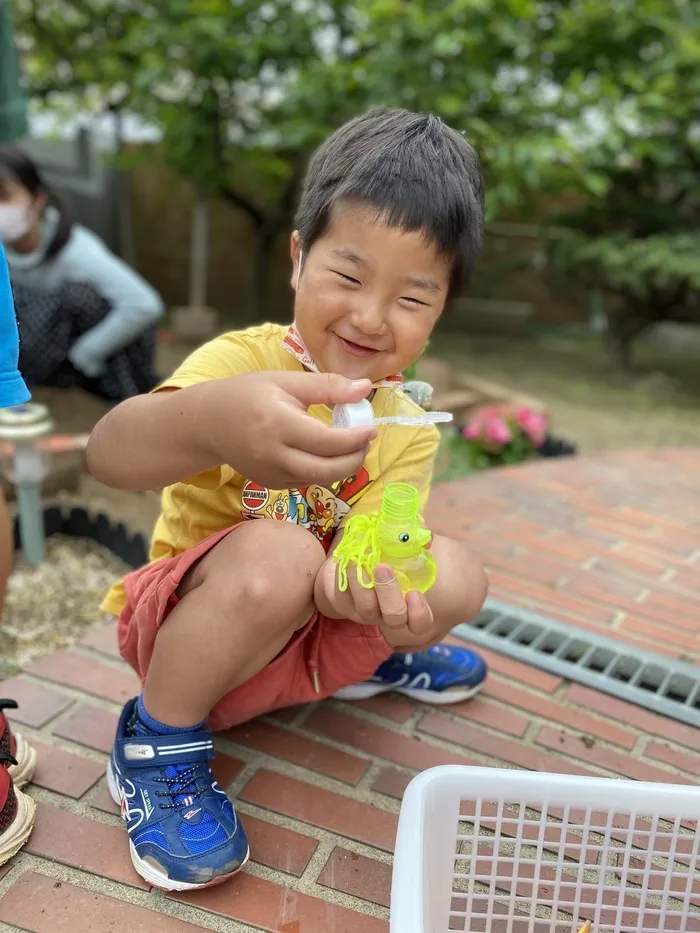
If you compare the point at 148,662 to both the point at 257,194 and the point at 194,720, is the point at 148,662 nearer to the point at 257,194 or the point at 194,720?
the point at 194,720

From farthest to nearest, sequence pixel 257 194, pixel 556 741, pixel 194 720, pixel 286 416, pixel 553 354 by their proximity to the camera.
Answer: pixel 257 194, pixel 553 354, pixel 556 741, pixel 194 720, pixel 286 416

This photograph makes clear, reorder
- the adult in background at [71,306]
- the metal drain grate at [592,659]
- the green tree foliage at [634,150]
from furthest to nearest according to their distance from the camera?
the green tree foliage at [634,150], the adult in background at [71,306], the metal drain grate at [592,659]

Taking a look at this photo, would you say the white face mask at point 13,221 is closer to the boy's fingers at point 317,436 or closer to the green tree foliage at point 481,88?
the boy's fingers at point 317,436

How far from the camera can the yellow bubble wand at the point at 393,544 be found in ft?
3.22

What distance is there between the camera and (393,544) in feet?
3.30

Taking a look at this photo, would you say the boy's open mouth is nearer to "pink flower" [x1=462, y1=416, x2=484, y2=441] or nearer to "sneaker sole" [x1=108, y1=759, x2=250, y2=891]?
"sneaker sole" [x1=108, y1=759, x2=250, y2=891]

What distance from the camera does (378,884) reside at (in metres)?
1.16

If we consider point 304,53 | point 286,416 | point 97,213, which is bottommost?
point 97,213

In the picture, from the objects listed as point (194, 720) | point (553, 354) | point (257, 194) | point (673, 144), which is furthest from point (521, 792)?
point (257, 194)

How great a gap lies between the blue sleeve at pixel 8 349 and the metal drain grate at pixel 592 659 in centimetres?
111

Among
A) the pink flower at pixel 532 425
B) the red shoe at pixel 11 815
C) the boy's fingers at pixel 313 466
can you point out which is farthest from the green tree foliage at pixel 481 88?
the red shoe at pixel 11 815

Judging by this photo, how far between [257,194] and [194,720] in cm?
764

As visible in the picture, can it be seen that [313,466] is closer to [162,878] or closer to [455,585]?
[455,585]

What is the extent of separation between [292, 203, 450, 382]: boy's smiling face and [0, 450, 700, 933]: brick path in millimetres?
709
